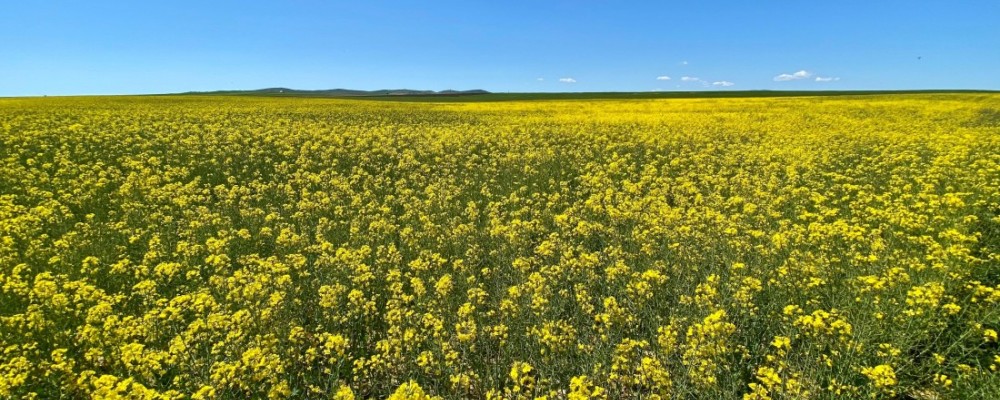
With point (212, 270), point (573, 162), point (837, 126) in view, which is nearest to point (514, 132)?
point (573, 162)

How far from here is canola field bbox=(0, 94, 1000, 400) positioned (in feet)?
13.1

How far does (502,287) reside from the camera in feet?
19.7

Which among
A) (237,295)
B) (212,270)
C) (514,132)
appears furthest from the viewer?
(514,132)

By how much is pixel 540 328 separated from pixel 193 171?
39.7ft

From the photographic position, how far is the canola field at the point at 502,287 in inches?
157

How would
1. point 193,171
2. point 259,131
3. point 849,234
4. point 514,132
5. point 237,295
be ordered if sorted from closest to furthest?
point 237,295 → point 849,234 → point 193,171 → point 259,131 → point 514,132

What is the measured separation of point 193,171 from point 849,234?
47.3 ft

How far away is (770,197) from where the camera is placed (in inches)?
366

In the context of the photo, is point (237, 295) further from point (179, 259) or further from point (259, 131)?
point (259, 131)

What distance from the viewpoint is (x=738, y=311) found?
516 centimetres

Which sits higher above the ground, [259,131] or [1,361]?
[259,131]

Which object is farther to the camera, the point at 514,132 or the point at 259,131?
the point at 514,132

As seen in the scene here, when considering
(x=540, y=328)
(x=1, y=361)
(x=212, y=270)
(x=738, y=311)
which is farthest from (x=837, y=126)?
(x=1, y=361)

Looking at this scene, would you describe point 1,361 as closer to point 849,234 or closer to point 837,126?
point 849,234
